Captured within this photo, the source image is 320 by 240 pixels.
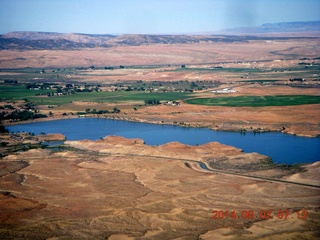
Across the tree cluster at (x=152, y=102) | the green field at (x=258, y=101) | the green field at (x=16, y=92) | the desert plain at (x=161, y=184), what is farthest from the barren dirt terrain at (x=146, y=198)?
the green field at (x=16, y=92)

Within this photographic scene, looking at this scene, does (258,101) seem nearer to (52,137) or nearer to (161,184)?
(52,137)

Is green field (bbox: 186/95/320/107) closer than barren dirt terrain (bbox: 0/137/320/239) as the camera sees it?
No

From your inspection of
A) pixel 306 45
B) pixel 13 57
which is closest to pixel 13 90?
pixel 13 57

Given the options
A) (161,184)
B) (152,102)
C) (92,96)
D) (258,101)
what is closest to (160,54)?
(92,96)

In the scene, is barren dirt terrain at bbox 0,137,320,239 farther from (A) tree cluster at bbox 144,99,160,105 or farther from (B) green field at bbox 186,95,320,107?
(A) tree cluster at bbox 144,99,160,105

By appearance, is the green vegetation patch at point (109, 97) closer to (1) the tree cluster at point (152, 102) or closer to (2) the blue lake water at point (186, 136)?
(1) the tree cluster at point (152, 102)

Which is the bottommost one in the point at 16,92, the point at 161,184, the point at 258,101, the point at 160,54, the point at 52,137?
the point at 52,137

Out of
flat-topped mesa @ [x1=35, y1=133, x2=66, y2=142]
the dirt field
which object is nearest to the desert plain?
flat-topped mesa @ [x1=35, y1=133, x2=66, y2=142]
